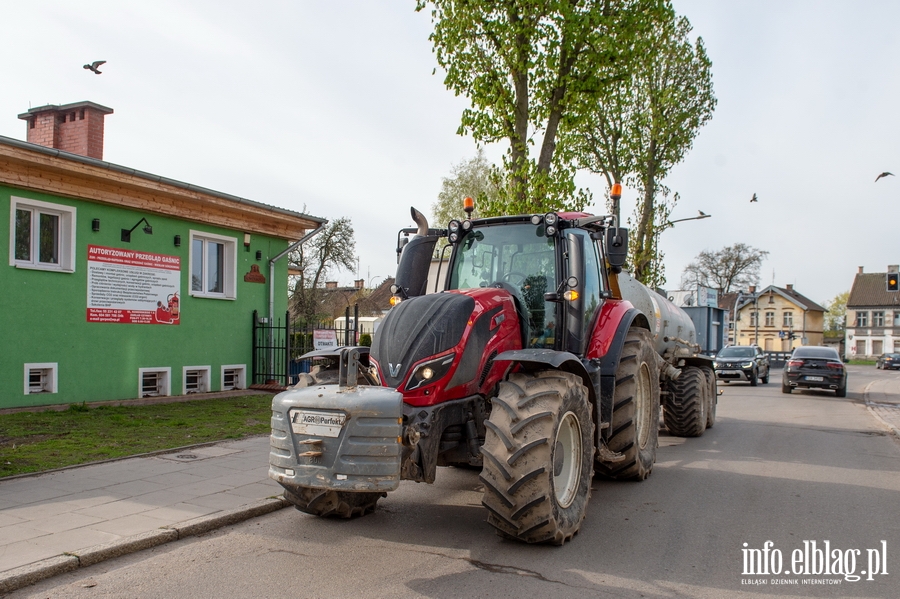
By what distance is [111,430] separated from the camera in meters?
9.62

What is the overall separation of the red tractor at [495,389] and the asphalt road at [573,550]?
1.06ft

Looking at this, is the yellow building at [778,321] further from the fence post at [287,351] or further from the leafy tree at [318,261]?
the fence post at [287,351]

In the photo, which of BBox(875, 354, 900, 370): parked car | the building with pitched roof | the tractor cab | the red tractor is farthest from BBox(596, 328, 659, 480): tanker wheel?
the building with pitched roof

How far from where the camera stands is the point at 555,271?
21.7 ft

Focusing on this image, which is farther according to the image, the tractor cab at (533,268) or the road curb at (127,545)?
the tractor cab at (533,268)

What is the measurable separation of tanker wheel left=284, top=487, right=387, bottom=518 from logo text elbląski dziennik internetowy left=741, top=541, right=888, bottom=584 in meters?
2.81

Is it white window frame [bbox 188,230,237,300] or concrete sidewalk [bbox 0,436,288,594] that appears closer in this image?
concrete sidewalk [bbox 0,436,288,594]

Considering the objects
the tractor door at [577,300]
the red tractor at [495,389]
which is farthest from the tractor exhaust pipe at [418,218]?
the tractor door at [577,300]

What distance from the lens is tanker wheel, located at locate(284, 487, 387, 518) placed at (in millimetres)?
5613

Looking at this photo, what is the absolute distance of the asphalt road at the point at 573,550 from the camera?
4406 millimetres

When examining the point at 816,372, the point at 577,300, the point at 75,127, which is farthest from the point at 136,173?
the point at 816,372

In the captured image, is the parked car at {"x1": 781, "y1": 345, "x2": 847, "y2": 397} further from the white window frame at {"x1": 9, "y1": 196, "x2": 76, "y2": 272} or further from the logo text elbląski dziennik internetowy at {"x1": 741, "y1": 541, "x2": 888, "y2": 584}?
the white window frame at {"x1": 9, "y1": 196, "x2": 76, "y2": 272}

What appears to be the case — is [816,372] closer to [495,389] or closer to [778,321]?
[495,389]

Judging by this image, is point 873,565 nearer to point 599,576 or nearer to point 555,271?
point 599,576
